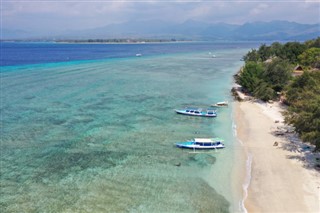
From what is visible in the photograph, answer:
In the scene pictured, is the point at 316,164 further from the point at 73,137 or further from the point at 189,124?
the point at 73,137

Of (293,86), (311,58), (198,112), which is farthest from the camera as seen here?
(311,58)

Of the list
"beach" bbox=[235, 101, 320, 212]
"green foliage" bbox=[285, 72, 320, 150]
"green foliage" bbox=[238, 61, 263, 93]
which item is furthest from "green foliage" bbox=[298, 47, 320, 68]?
"green foliage" bbox=[285, 72, 320, 150]

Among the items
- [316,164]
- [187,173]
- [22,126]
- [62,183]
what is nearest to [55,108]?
[22,126]

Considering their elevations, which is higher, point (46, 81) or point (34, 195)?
point (46, 81)

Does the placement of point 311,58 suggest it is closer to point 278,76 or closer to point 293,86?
point 278,76

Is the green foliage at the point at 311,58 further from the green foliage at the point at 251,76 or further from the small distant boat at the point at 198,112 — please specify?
the small distant boat at the point at 198,112

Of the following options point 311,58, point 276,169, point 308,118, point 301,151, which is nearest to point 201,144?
point 276,169
